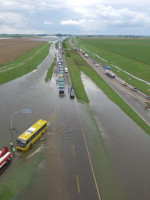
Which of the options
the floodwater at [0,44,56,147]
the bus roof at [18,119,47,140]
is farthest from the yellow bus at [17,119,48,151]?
the floodwater at [0,44,56,147]

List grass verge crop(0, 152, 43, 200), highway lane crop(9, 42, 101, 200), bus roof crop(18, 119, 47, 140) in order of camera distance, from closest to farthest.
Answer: grass verge crop(0, 152, 43, 200) → highway lane crop(9, 42, 101, 200) → bus roof crop(18, 119, 47, 140)

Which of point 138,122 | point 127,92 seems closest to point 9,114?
point 138,122

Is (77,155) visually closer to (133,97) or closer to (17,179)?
(17,179)

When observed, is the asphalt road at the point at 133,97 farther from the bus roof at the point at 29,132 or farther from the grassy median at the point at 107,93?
the bus roof at the point at 29,132

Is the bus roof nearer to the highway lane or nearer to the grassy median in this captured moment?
the highway lane

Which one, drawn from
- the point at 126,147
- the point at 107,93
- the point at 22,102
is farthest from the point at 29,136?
the point at 107,93

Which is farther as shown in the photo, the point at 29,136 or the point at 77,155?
the point at 29,136
